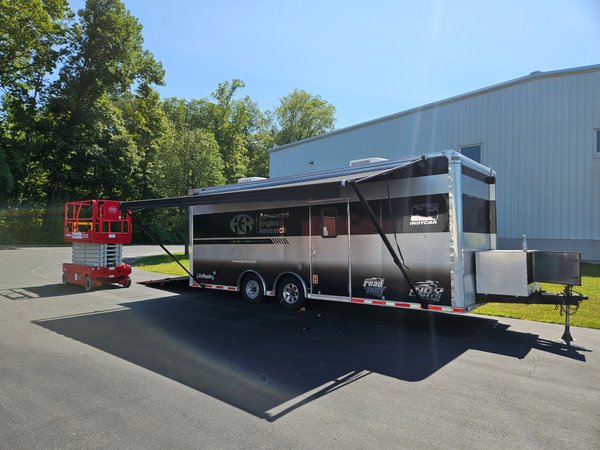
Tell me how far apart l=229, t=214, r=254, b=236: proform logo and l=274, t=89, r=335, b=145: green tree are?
4746 centimetres

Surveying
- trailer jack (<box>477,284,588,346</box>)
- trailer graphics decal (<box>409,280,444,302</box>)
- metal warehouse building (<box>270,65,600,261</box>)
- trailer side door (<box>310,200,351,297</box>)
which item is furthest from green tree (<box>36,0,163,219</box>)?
trailer jack (<box>477,284,588,346</box>)

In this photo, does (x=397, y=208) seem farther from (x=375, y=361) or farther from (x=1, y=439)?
(x=1, y=439)

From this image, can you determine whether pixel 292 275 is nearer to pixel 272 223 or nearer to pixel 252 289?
pixel 272 223

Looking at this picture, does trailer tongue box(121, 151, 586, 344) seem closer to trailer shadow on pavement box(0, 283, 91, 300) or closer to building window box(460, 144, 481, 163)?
trailer shadow on pavement box(0, 283, 91, 300)

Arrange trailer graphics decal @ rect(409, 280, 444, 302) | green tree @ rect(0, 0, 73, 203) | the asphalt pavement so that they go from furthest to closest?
1. green tree @ rect(0, 0, 73, 203)
2. trailer graphics decal @ rect(409, 280, 444, 302)
3. the asphalt pavement

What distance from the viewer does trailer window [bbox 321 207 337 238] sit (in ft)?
28.2

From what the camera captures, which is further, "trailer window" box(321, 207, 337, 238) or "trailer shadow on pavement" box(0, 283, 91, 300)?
"trailer shadow on pavement" box(0, 283, 91, 300)

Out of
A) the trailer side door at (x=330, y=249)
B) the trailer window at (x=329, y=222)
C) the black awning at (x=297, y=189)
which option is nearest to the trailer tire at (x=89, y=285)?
the black awning at (x=297, y=189)

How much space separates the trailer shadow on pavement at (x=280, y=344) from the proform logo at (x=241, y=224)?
1.82m

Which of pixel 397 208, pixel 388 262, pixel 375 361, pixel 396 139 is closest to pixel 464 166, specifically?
pixel 397 208

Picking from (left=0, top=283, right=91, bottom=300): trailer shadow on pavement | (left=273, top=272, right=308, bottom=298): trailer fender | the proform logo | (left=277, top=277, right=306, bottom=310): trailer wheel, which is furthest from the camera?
(left=0, top=283, right=91, bottom=300): trailer shadow on pavement

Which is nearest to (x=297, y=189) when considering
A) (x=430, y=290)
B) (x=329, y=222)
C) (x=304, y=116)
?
(x=329, y=222)

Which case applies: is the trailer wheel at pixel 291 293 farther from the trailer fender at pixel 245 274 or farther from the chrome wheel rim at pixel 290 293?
the trailer fender at pixel 245 274

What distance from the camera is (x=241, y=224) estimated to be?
1053cm
